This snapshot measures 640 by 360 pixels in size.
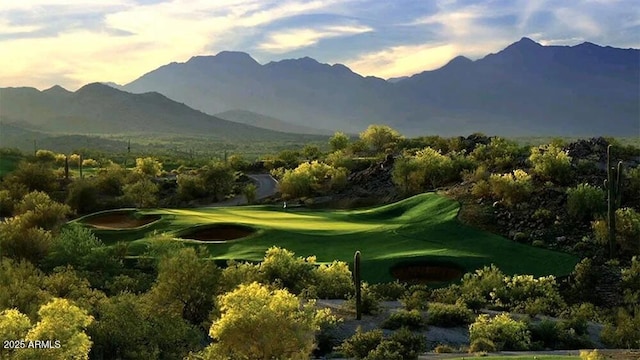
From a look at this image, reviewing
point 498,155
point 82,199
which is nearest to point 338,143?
point 498,155

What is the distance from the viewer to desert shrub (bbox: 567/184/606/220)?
44.8 metres

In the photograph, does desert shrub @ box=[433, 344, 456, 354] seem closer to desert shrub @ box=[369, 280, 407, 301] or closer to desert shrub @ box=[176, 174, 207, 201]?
desert shrub @ box=[369, 280, 407, 301]

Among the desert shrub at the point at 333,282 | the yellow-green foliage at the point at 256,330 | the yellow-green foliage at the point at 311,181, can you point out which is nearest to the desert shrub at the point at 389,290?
the desert shrub at the point at 333,282

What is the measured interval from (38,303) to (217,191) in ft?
191

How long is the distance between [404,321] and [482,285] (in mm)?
8523

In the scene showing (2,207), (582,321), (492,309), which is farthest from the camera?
(2,207)

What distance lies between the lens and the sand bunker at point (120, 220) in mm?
49969

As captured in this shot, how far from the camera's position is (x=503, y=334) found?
23.5m

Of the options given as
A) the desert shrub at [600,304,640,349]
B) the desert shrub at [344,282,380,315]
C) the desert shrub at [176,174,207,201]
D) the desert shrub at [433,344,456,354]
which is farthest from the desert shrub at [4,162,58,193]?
the desert shrub at [600,304,640,349]

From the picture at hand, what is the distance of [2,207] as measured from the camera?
5512 centimetres

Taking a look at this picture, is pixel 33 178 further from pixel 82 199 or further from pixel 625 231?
pixel 625 231

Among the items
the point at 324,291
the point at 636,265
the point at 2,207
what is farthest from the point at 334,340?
the point at 2,207

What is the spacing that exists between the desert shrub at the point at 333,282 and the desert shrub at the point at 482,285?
5.57 meters

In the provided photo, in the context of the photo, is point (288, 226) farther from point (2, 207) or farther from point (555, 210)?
point (2, 207)
